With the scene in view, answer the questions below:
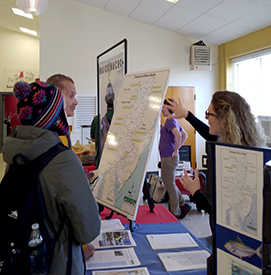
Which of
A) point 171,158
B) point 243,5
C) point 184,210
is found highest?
point 243,5

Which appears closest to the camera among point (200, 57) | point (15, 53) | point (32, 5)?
point (32, 5)

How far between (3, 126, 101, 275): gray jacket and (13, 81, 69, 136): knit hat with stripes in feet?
0.16

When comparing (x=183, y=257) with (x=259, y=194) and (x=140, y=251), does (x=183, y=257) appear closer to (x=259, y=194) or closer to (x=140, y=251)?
(x=140, y=251)

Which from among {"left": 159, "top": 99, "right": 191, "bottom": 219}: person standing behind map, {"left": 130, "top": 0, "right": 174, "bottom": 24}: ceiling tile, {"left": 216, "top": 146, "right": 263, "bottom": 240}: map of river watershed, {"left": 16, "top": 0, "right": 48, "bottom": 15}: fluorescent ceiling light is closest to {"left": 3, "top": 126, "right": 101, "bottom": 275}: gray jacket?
{"left": 216, "top": 146, "right": 263, "bottom": 240}: map of river watershed

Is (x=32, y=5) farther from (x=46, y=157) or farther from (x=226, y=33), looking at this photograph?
(x=226, y=33)

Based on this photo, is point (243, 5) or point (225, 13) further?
point (225, 13)

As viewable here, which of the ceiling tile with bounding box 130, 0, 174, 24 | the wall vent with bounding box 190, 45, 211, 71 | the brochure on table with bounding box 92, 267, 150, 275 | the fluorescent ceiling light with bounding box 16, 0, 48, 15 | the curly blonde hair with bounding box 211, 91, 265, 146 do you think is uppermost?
the ceiling tile with bounding box 130, 0, 174, 24

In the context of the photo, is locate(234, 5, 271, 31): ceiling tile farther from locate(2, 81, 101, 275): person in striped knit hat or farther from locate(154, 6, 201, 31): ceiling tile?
locate(2, 81, 101, 275): person in striped knit hat

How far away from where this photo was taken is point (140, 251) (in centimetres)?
145

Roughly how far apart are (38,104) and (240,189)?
0.81 meters

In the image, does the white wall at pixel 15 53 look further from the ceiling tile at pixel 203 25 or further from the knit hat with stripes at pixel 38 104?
the knit hat with stripes at pixel 38 104

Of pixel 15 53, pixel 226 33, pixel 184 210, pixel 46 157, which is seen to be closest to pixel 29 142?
pixel 46 157

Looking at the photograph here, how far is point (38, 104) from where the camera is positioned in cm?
108

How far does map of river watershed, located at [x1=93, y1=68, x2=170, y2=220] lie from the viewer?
5.35ft
